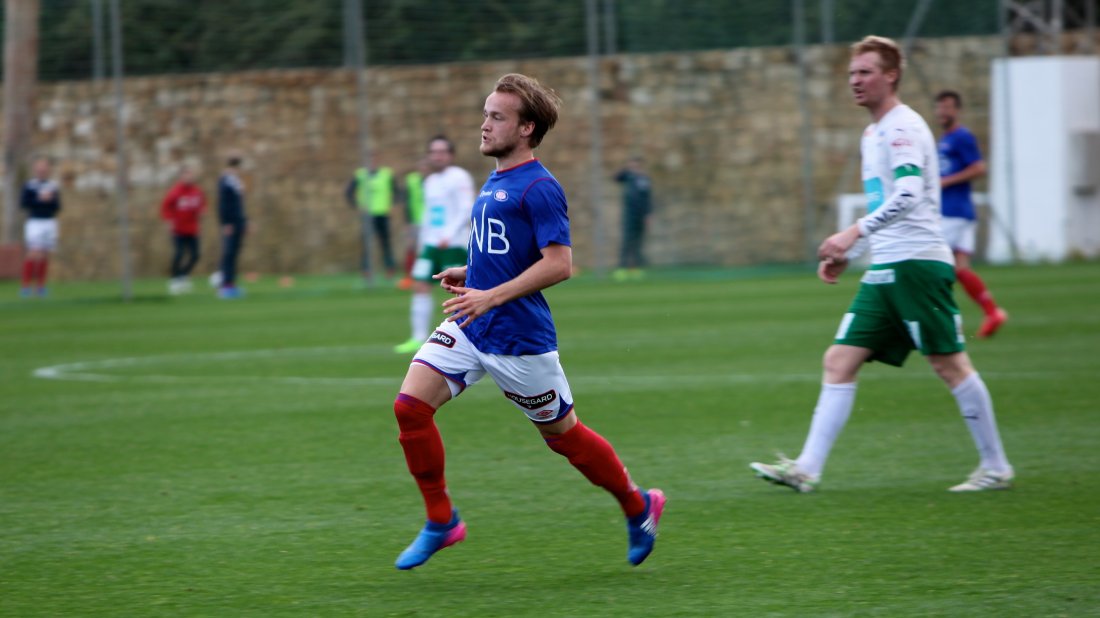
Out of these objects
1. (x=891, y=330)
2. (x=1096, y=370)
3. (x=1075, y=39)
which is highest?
(x=1075, y=39)

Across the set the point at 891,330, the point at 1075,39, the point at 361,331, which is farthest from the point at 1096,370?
the point at 1075,39

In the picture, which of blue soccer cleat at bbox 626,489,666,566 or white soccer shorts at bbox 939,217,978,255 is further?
white soccer shorts at bbox 939,217,978,255

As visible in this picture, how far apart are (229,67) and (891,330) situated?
25570 mm

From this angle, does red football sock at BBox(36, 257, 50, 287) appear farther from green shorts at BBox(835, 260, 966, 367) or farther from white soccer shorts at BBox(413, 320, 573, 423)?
white soccer shorts at BBox(413, 320, 573, 423)

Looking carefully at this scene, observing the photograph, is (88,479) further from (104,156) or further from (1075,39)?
(1075,39)

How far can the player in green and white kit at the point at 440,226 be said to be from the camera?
14.5 meters

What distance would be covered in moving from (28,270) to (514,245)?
23.1 metres

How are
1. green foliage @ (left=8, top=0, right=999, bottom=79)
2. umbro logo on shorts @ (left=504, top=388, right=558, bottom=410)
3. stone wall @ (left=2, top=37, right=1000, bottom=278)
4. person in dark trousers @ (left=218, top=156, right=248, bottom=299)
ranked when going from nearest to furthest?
umbro logo on shorts @ (left=504, top=388, right=558, bottom=410)
person in dark trousers @ (left=218, top=156, right=248, bottom=299)
green foliage @ (left=8, top=0, right=999, bottom=79)
stone wall @ (left=2, top=37, right=1000, bottom=278)

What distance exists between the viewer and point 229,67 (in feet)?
102

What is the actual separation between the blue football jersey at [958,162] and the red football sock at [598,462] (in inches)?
355

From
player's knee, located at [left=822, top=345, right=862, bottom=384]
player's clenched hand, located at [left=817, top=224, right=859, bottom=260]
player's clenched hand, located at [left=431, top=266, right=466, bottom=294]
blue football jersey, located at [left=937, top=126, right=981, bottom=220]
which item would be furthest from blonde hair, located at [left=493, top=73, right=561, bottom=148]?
blue football jersey, located at [left=937, top=126, right=981, bottom=220]

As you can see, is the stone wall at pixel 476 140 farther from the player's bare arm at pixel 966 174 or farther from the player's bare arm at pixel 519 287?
the player's bare arm at pixel 519 287

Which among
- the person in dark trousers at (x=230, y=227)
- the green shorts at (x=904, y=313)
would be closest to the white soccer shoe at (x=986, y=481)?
the green shorts at (x=904, y=313)

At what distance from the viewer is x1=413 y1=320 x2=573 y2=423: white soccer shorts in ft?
18.9
